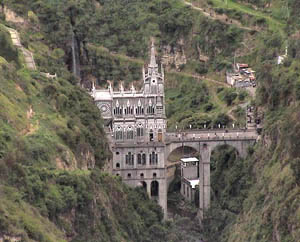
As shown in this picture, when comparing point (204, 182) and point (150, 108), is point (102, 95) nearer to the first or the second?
point (150, 108)

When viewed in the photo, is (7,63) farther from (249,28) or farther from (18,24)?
(249,28)

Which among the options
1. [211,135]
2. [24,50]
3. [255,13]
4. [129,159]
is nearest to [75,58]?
[255,13]

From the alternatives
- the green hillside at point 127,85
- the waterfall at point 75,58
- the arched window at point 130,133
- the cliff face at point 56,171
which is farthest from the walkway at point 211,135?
the waterfall at point 75,58

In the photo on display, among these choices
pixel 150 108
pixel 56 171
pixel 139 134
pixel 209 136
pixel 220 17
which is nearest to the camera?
pixel 56 171

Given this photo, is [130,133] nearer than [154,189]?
Yes

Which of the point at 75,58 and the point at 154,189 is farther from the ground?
the point at 75,58

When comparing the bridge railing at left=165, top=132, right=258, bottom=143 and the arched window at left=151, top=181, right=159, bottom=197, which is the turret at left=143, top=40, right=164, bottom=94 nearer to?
the bridge railing at left=165, top=132, right=258, bottom=143

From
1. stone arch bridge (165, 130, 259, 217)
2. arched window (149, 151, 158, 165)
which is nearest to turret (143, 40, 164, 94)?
stone arch bridge (165, 130, 259, 217)
